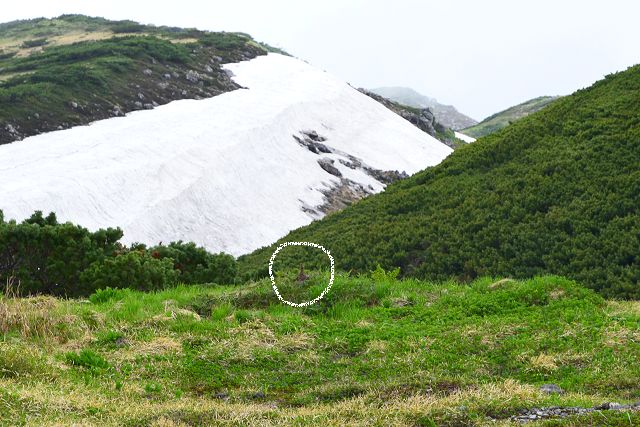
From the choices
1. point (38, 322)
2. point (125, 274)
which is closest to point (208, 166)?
point (125, 274)

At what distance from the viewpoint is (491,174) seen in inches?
968

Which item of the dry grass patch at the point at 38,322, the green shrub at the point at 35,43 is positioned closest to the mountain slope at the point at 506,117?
the green shrub at the point at 35,43

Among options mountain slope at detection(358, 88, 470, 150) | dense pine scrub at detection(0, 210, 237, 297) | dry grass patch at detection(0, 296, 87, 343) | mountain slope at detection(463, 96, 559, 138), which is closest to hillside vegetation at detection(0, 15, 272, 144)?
mountain slope at detection(358, 88, 470, 150)

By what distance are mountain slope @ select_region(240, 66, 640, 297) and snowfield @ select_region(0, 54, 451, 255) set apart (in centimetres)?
898

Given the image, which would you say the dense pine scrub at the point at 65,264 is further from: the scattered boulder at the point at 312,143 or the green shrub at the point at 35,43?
the green shrub at the point at 35,43

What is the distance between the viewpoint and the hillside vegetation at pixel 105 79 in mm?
45812

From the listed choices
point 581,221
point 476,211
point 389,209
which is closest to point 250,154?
point 389,209

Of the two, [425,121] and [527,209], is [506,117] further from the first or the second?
[527,209]

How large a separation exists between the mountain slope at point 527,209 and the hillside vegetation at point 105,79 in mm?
24250

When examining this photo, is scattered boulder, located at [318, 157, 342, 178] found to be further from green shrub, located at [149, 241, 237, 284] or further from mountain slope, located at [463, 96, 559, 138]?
mountain slope, located at [463, 96, 559, 138]

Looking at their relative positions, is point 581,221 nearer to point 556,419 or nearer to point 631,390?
point 631,390

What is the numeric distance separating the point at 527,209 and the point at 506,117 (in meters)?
121

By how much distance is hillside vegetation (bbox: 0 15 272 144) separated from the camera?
150 ft

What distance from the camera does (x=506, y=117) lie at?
448 feet
